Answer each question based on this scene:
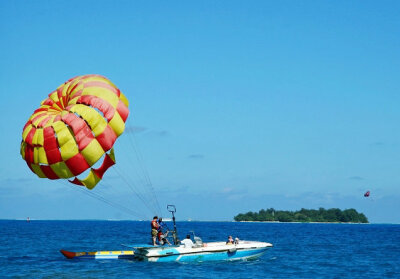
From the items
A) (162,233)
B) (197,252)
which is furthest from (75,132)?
(197,252)

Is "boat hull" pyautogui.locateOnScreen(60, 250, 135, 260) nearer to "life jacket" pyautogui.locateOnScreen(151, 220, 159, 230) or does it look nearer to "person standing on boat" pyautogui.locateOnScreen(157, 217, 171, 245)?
"person standing on boat" pyautogui.locateOnScreen(157, 217, 171, 245)

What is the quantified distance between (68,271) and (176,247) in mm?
5569

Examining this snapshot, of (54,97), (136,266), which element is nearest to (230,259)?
(136,266)

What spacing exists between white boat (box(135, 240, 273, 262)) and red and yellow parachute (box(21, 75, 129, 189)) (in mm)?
5329

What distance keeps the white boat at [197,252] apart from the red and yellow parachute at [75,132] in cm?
533

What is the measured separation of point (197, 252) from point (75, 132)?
383 inches

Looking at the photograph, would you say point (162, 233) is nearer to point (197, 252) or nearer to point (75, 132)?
point (197, 252)

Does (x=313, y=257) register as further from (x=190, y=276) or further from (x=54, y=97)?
(x=54, y=97)

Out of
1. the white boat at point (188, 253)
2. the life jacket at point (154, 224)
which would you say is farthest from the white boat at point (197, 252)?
the life jacket at point (154, 224)

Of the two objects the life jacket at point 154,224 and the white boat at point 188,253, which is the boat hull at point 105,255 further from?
the life jacket at point 154,224

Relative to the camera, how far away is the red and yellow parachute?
2375 cm

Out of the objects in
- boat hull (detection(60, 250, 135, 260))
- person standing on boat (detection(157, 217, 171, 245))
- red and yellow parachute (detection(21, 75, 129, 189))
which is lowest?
boat hull (detection(60, 250, 135, 260))

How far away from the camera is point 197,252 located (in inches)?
1150

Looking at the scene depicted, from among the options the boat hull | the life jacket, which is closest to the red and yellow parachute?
the life jacket
